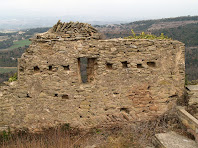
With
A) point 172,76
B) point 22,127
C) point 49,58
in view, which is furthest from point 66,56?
point 172,76

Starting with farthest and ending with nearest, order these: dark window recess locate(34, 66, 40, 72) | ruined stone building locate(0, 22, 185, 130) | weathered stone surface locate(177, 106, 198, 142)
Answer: dark window recess locate(34, 66, 40, 72)
ruined stone building locate(0, 22, 185, 130)
weathered stone surface locate(177, 106, 198, 142)

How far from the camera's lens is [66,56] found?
18.1 ft

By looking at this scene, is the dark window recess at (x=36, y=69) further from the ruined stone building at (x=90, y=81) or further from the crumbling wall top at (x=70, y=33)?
the crumbling wall top at (x=70, y=33)

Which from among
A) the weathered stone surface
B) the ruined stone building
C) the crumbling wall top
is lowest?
the weathered stone surface

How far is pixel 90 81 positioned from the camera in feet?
19.4

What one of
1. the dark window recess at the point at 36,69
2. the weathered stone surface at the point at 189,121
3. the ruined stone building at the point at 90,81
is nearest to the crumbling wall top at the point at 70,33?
the ruined stone building at the point at 90,81

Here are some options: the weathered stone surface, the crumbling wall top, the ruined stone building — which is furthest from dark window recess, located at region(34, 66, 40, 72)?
the weathered stone surface

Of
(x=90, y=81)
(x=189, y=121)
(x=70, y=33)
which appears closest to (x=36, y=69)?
(x=70, y=33)

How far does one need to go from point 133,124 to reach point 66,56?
8.34 ft

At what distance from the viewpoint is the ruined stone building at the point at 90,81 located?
18.2 feet

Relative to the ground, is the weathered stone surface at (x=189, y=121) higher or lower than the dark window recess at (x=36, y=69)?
lower

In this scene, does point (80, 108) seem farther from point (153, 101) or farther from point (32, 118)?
point (153, 101)

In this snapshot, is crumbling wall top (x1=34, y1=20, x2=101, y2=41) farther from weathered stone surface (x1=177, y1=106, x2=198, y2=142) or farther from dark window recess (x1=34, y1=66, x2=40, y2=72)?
weathered stone surface (x1=177, y1=106, x2=198, y2=142)

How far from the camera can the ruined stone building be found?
5543 mm
